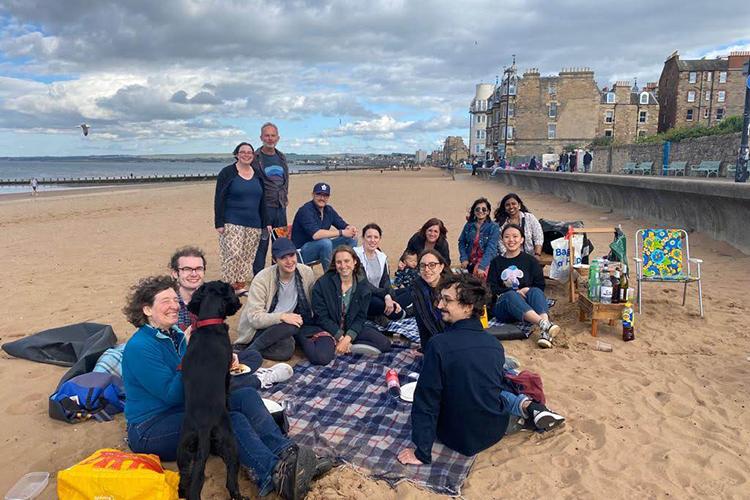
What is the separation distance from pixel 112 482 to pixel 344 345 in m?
2.67

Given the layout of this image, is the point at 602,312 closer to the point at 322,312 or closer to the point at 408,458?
the point at 322,312

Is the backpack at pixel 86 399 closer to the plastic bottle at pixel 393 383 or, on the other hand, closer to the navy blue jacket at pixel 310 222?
the plastic bottle at pixel 393 383

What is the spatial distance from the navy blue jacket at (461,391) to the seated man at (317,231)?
399 cm

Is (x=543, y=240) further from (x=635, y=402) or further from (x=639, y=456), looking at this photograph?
(x=639, y=456)

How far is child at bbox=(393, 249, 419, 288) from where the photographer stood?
6695mm

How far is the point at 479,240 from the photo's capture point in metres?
7.04

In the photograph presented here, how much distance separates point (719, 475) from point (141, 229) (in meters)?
14.3

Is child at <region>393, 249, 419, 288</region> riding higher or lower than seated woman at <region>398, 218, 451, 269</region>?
lower

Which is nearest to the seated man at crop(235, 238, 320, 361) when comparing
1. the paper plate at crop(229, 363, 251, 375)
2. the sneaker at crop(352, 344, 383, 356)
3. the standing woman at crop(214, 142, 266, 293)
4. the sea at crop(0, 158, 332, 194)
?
the sneaker at crop(352, 344, 383, 356)

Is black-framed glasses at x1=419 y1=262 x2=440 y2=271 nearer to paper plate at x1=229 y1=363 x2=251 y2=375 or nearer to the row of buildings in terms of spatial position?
paper plate at x1=229 y1=363 x2=251 y2=375

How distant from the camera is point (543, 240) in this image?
7422 mm

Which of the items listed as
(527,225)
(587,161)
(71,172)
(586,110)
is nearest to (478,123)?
(586,110)

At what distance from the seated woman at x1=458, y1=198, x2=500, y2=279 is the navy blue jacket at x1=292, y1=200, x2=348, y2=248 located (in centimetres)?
175

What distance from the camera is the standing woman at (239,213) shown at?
6449 mm
